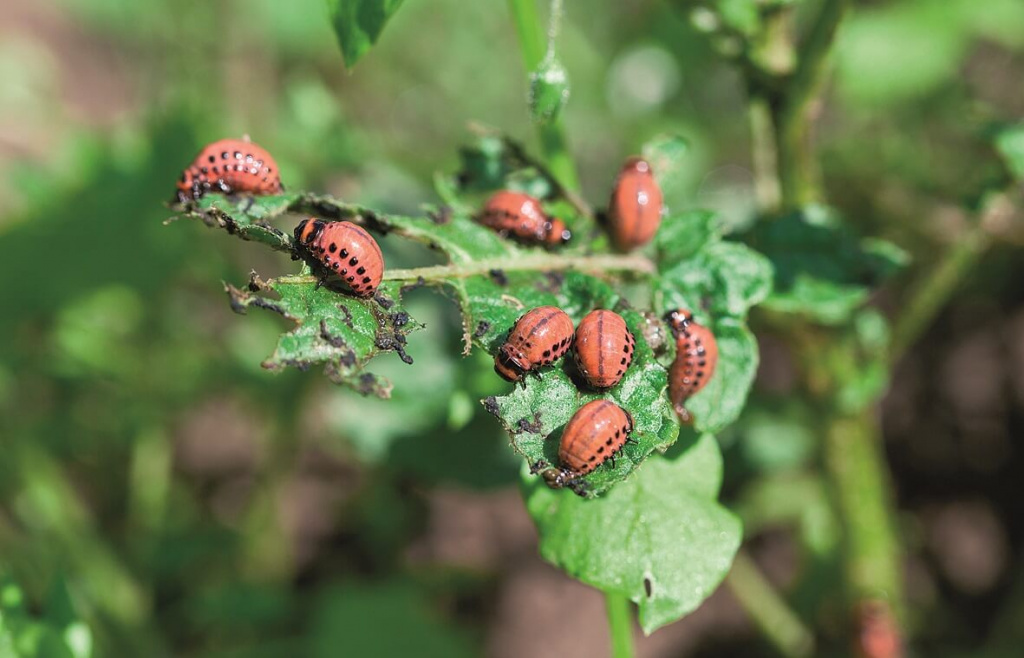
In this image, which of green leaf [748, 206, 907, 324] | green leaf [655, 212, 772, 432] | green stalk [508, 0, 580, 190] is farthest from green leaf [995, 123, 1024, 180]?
green stalk [508, 0, 580, 190]

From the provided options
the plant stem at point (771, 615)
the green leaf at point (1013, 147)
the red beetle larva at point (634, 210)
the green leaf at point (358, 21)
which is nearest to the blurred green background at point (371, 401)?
the green leaf at point (1013, 147)

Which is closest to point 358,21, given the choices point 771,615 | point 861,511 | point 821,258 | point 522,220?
point 522,220

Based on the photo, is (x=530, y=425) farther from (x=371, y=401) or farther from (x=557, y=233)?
(x=371, y=401)

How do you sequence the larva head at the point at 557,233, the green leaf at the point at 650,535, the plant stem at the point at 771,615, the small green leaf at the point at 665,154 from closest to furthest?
the green leaf at the point at 650,535
the larva head at the point at 557,233
the small green leaf at the point at 665,154
the plant stem at the point at 771,615

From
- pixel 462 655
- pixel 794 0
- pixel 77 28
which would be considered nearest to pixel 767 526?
pixel 462 655

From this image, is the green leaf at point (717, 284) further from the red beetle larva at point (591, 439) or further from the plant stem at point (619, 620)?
the plant stem at point (619, 620)

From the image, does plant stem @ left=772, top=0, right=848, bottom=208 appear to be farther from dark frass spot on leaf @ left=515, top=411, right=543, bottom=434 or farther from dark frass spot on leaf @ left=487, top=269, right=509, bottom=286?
dark frass spot on leaf @ left=515, top=411, right=543, bottom=434

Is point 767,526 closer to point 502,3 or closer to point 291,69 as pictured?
point 502,3
